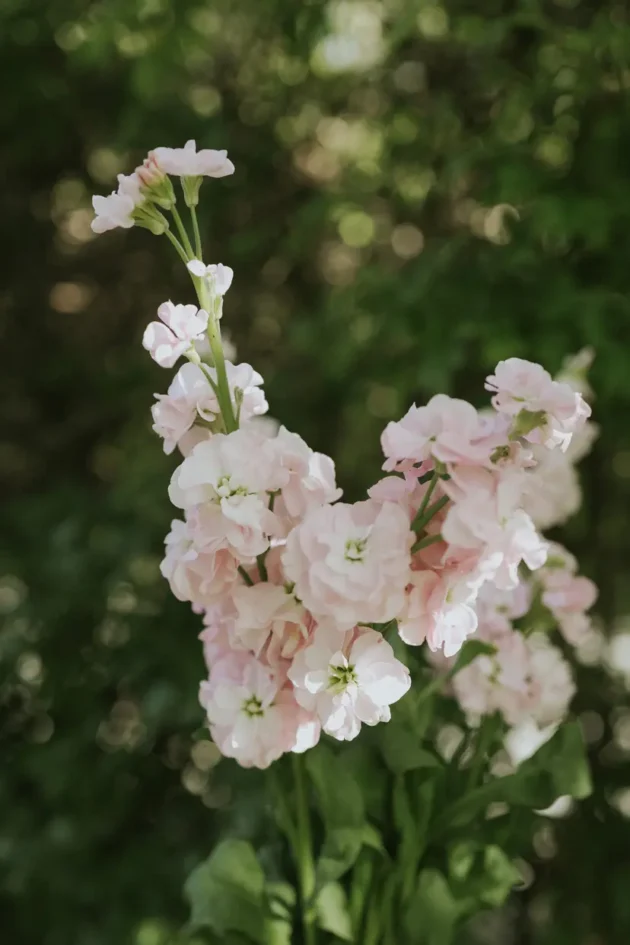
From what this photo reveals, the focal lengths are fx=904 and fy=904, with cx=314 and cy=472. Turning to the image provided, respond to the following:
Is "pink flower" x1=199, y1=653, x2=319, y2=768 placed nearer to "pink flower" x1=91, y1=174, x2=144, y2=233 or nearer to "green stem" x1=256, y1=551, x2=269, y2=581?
"green stem" x1=256, y1=551, x2=269, y2=581

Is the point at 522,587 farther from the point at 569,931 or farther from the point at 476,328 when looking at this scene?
the point at 569,931

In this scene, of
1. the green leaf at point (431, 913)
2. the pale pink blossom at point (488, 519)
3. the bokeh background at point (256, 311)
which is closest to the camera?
the pale pink blossom at point (488, 519)

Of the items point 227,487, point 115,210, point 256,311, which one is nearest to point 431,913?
point 227,487

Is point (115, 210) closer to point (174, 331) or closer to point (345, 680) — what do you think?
point (174, 331)

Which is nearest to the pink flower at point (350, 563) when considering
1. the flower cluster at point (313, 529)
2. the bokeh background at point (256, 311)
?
the flower cluster at point (313, 529)

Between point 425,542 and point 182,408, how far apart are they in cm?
13

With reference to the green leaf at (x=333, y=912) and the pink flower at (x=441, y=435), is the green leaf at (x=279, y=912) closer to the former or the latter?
the green leaf at (x=333, y=912)

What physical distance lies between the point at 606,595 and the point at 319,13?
659 millimetres

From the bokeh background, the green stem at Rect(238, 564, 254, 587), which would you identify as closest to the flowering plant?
the green stem at Rect(238, 564, 254, 587)

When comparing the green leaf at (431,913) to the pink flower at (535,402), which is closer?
the pink flower at (535,402)

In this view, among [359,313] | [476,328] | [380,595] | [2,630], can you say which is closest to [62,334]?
[2,630]

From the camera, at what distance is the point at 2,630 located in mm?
1009

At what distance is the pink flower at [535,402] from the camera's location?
37cm

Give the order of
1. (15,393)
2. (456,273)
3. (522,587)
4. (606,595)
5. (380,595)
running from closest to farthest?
(380,595), (522,587), (456,273), (606,595), (15,393)
